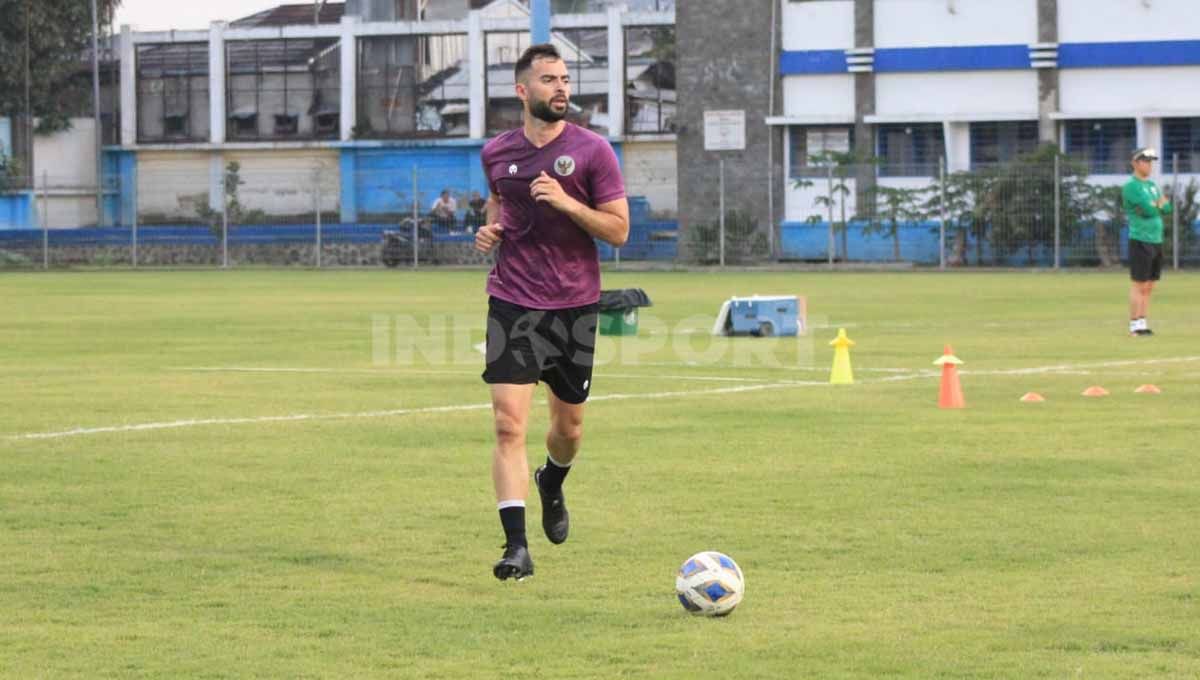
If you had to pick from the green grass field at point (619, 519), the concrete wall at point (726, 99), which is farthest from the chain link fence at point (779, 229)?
the green grass field at point (619, 519)

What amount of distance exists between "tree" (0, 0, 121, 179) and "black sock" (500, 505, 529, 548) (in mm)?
66083

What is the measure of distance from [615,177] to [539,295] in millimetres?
625

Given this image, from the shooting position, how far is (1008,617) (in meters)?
7.70

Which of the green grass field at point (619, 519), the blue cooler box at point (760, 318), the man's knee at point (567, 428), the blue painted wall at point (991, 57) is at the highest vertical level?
the blue painted wall at point (991, 57)

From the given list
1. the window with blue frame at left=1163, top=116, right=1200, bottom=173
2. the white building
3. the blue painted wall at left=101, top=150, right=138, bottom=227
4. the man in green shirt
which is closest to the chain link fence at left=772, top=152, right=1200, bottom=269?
the window with blue frame at left=1163, top=116, right=1200, bottom=173

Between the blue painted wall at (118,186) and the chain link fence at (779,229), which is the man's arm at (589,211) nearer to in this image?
the chain link fence at (779,229)

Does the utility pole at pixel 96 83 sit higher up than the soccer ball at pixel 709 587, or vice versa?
the utility pole at pixel 96 83

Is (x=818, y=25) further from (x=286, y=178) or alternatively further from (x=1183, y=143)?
(x=286, y=178)

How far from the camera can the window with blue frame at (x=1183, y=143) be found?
49.8m

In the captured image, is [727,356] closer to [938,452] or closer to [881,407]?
[881,407]

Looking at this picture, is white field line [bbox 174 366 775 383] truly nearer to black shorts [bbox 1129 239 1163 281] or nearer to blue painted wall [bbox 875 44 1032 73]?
black shorts [bbox 1129 239 1163 281]

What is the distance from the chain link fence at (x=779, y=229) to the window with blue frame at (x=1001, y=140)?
1670 mm

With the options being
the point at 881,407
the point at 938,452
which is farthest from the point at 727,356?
the point at 938,452

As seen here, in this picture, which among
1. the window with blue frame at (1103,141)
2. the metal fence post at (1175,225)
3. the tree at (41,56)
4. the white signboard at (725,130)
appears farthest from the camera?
the tree at (41,56)
